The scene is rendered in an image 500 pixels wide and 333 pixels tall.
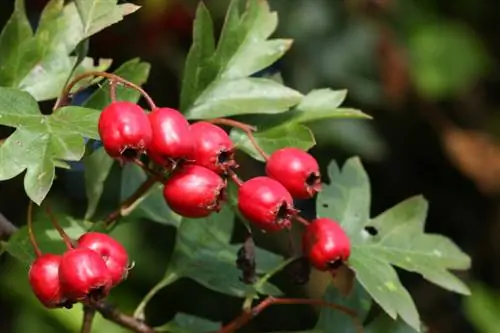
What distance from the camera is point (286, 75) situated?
2.29 metres

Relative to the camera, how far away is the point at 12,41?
1.19 m

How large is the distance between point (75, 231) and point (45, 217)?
0.12 feet

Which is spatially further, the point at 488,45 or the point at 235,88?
the point at 488,45

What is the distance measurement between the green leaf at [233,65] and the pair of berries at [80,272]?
25 cm

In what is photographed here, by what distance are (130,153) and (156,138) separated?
0.03 metres

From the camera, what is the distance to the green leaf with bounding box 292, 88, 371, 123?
1.19 m

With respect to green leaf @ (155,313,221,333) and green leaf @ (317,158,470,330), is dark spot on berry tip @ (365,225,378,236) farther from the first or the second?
green leaf @ (155,313,221,333)

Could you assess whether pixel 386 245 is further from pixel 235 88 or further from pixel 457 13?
pixel 457 13

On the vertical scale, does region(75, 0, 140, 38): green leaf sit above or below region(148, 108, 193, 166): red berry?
above

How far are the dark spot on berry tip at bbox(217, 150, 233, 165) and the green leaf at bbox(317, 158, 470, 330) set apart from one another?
223 mm

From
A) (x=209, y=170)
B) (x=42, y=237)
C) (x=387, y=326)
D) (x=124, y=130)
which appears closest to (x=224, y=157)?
(x=209, y=170)

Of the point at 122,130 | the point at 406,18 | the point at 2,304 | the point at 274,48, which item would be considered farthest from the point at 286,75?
the point at 122,130

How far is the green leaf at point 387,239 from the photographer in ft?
4.00

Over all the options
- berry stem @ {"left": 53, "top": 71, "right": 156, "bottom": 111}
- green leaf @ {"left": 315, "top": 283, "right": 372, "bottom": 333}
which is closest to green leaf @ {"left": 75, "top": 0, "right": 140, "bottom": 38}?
berry stem @ {"left": 53, "top": 71, "right": 156, "bottom": 111}
